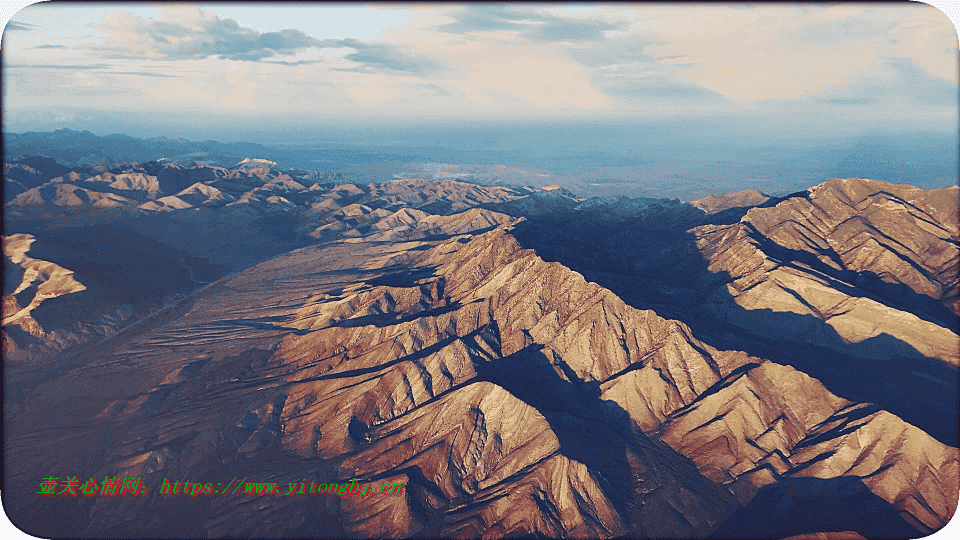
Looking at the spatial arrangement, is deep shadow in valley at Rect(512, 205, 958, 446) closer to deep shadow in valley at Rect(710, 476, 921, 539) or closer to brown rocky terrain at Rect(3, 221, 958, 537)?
brown rocky terrain at Rect(3, 221, 958, 537)

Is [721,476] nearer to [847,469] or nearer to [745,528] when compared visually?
[745,528]

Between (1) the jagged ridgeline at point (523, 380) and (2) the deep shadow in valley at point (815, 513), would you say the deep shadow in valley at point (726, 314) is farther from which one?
(2) the deep shadow in valley at point (815, 513)

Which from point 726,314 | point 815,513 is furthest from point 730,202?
point 815,513

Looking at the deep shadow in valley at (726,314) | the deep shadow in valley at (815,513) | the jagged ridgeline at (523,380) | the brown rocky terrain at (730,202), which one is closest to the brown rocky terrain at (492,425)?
the jagged ridgeline at (523,380)

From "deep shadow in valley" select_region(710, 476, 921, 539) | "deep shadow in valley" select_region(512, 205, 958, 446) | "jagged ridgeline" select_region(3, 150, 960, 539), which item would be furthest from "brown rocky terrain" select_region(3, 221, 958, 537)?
"deep shadow in valley" select_region(512, 205, 958, 446)

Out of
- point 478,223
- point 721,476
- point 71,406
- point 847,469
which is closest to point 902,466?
point 847,469

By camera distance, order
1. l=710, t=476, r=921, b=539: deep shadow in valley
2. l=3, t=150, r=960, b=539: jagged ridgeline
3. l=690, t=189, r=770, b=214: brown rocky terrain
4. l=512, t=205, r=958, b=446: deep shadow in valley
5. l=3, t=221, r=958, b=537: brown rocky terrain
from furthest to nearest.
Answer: l=690, t=189, r=770, b=214: brown rocky terrain, l=512, t=205, r=958, b=446: deep shadow in valley, l=3, t=150, r=960, b=539: jagged ridgeline, l=3, t=221, r=958, b=537: brown rocky terrain, l=710, t=476, r=921, b=539: deep shadow in valley

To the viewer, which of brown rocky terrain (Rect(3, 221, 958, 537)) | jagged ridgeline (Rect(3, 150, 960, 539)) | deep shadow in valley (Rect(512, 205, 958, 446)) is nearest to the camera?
brown rocky terrain (Rect(3, 221, 958, 537))
